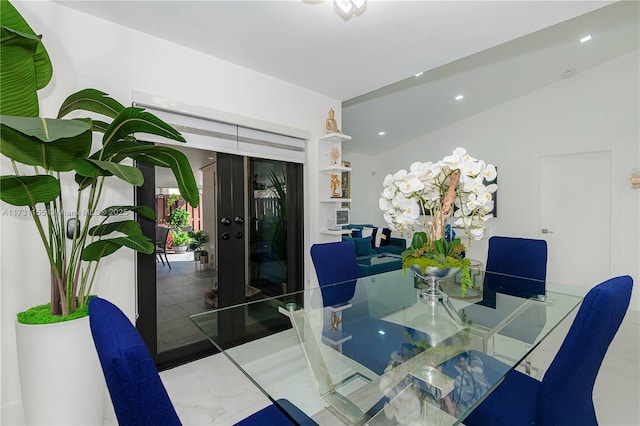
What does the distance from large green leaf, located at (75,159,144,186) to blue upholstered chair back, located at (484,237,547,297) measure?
231 cm

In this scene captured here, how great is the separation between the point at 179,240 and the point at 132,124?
4.28 ft

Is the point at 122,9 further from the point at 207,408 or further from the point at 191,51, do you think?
the point at 207,408

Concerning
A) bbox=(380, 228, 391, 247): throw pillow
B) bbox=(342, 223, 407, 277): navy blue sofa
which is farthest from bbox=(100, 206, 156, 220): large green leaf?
bbox=(380, 228, 391, 247): throw pillow

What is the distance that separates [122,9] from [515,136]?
5600 millimetres

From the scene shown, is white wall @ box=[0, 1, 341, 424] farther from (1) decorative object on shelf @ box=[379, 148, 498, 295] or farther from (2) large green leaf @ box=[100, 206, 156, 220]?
(1) decorative object on shelf @ box=[379, 148, 498, 295]

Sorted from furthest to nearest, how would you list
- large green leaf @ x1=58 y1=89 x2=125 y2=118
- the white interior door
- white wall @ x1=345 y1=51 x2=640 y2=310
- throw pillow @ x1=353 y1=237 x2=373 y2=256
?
throw pillow @ x1=353 y1=237 x2=373 y2=256 → the white interior door → white wall @ x1=345 y1=51 x2=640 y2=310 → large green leaf @ x1=58 y1=89 x2=125 y2=118

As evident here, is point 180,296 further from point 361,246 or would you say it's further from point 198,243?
point 361,246

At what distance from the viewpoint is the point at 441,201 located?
1.75m

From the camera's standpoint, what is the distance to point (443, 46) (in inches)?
94.7

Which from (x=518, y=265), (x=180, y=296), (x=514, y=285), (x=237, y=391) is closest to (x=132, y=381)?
(x=237, y=391)

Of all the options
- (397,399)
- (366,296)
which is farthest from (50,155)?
(366,296)

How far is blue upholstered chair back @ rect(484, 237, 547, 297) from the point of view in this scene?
2209 mm

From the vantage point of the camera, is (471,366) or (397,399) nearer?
(397,399)

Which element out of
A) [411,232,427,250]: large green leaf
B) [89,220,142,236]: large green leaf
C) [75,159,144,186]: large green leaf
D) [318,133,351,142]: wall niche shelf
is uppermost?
[318,133,351,142]: wall niche shelf
